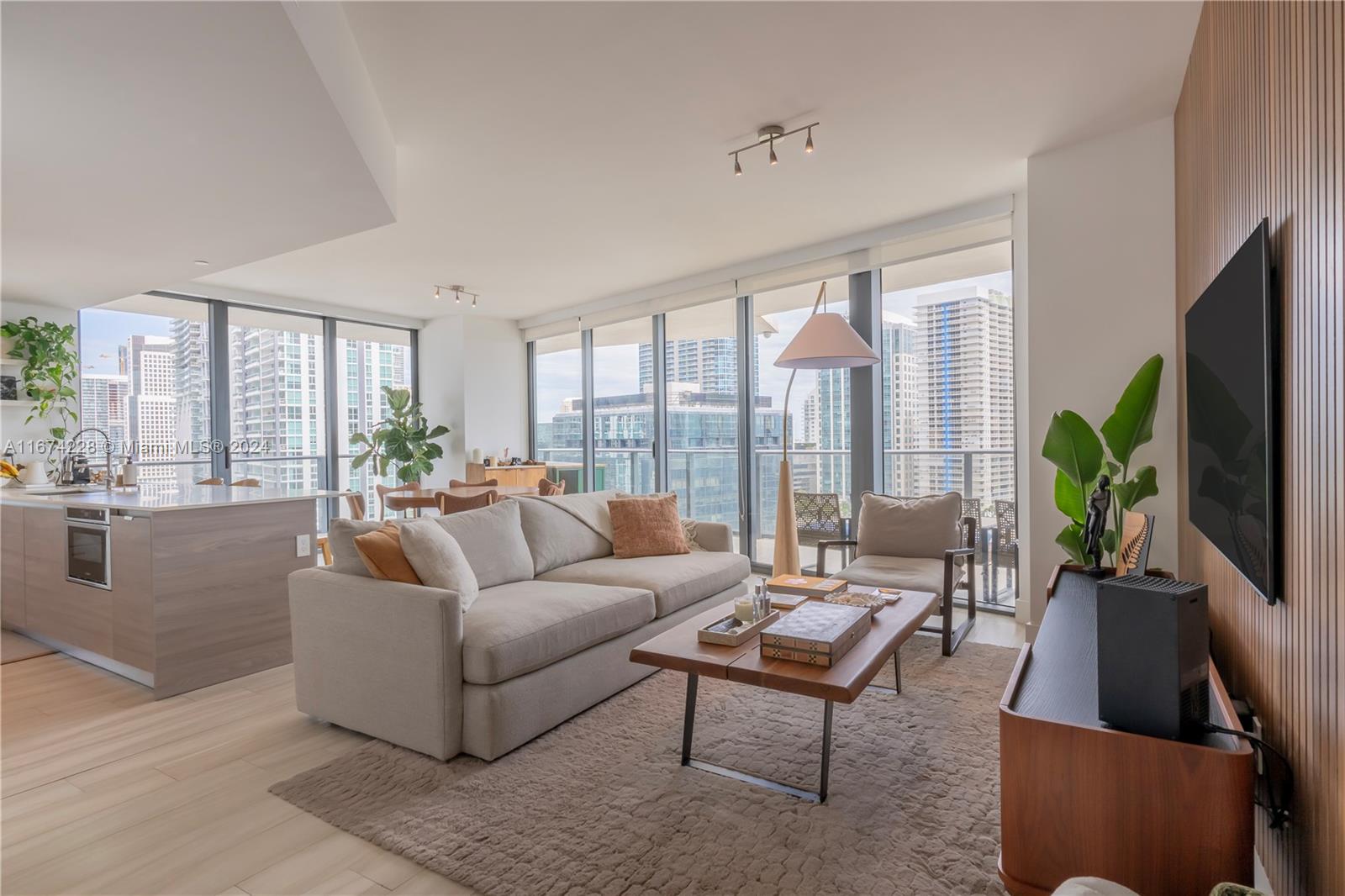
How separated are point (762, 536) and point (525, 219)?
336 cm

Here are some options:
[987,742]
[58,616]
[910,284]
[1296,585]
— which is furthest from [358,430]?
[1296,585]

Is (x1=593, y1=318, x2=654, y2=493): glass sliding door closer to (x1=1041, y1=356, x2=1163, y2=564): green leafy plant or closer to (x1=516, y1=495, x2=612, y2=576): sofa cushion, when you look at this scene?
(x1=516, y1=495, x2=612, y2=576): sofa cushion

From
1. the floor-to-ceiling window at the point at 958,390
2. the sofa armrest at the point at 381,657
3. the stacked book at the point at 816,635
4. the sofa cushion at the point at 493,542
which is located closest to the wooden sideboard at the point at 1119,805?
the stacked book at the point at 816,635

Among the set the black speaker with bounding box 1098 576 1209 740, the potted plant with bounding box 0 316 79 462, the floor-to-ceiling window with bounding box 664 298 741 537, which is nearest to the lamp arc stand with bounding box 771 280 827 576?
the floor-to-ceiling window with bounding box 664 298 741 537

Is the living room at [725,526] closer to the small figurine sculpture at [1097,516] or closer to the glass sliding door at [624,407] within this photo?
the small figurine sculpture at [1097,516]

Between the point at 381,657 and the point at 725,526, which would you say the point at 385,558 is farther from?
the point at 725,526

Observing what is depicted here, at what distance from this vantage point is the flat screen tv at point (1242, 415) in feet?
4.85

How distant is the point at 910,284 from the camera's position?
4969mm

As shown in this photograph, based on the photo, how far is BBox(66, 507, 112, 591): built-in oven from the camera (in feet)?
11.0

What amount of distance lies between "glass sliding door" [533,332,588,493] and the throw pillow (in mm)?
4745

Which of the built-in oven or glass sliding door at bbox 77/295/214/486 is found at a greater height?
glass sliding door at bbox 77/295/214/486

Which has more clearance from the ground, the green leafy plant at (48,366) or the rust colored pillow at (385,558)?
the green leafy plant at (48,366)

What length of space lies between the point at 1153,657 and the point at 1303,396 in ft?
2.02

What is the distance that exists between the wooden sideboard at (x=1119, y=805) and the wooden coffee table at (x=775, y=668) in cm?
54
